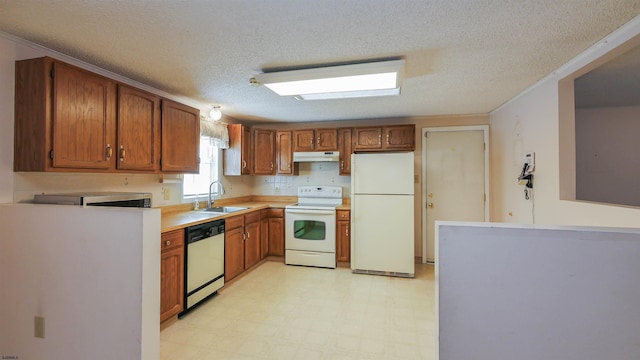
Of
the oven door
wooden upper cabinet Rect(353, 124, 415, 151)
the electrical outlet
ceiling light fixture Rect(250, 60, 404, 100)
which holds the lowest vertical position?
the electrical outlet

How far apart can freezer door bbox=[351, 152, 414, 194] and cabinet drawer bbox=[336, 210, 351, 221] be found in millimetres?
339

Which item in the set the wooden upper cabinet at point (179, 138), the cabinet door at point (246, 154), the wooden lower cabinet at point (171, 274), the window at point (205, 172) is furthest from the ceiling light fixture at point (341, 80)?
the cabinet door at point (246, 154)

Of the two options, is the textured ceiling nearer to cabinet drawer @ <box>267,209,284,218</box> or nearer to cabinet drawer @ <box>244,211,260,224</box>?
cabinet drawer @ <box>244,211,260,224</box>

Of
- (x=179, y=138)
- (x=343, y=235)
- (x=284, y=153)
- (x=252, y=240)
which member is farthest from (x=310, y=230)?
(x=179, y=138)

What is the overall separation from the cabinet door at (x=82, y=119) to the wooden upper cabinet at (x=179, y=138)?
502 millimetres

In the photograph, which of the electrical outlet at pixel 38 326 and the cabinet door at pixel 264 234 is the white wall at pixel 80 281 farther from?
the cabinet door at pixel 264 234

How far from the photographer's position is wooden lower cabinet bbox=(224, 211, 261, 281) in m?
3.18

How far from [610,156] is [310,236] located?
13.0 ft

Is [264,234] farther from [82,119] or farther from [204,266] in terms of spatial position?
[82,119]

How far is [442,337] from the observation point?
1138 millimetres

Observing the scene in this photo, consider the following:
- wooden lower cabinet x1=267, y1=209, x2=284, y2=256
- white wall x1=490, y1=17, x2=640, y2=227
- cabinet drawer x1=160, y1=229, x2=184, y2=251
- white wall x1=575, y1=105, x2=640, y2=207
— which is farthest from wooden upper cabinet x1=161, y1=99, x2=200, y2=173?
white wall x1=575, y1=105, x2=640, y2=207

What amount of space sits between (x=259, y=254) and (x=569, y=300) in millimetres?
3455

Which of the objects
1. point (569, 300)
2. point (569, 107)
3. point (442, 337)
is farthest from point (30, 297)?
point (569, 107)

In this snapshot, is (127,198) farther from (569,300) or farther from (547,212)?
(547,212)
